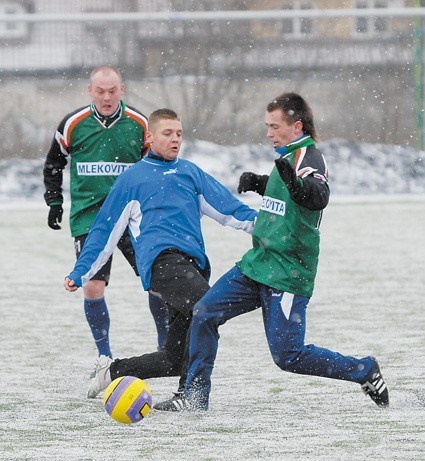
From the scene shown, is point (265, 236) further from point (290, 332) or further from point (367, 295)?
point (367, 295)

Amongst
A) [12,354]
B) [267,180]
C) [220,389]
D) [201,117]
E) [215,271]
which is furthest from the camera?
[201,117]

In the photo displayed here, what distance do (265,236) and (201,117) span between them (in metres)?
10.5

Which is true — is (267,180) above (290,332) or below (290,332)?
above

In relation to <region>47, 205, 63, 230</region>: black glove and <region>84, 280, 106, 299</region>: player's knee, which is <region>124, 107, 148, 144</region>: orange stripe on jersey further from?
<region>84, 280, 106, 299</region>: player's knee

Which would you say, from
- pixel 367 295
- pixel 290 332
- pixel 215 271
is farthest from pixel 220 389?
pixel 215 271

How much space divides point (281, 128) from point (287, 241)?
0.50 meters

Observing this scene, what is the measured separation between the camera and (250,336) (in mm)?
8148

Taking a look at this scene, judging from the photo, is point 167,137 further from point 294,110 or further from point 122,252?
point 122,252

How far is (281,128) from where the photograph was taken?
5.65 meters

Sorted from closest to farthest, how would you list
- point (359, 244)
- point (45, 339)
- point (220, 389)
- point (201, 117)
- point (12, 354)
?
point (220, 389) → point (12, 354) → point (45, 339) → point (359, 244) → point (201, 117)

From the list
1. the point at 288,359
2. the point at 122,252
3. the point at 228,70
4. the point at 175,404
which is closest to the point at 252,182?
the point at 288,359

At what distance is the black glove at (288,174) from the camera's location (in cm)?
526

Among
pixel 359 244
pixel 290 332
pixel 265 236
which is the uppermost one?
pixel 265 236

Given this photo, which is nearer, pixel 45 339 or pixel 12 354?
pixel 12 354
